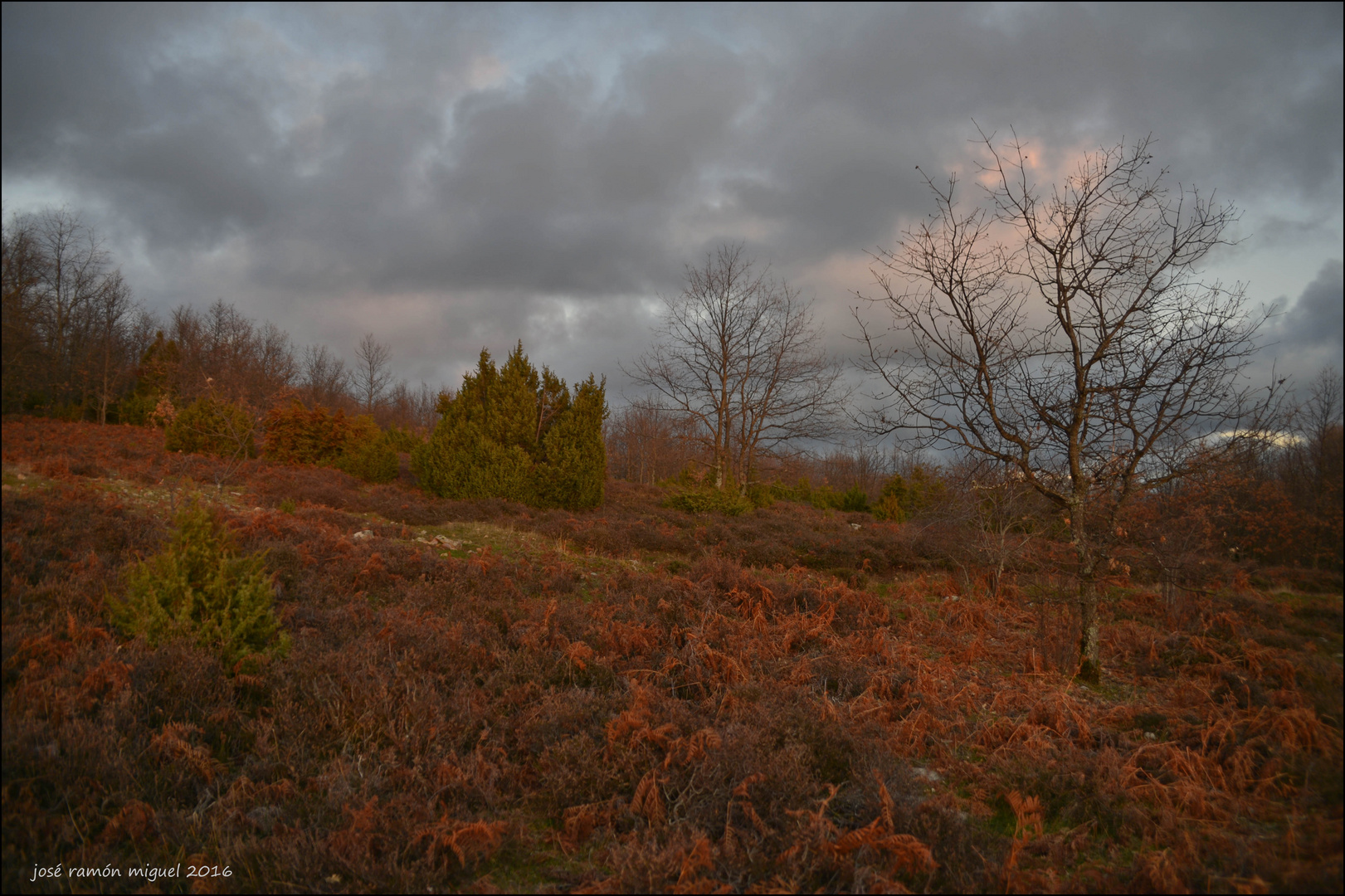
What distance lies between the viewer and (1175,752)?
3531mm

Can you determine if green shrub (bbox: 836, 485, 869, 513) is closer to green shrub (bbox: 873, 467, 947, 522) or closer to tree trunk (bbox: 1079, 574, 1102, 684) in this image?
green shrub (bbox: 873, 467, 947, 522)

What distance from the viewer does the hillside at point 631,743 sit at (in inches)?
105

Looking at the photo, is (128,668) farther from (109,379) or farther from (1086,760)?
(1086,760)

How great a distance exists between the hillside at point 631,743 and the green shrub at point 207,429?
27.9ft

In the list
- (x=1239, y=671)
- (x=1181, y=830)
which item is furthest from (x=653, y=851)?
(x=1239, y=671)

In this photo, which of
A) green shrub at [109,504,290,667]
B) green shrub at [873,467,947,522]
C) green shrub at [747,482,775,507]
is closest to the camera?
green shrub at [109,504,290,667]

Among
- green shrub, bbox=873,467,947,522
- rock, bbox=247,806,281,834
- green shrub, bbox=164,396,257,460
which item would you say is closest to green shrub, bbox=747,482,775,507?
green shrub, bbox=873,467,947,522

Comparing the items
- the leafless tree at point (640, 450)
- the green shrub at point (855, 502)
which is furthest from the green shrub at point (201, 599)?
the leafless tree at point (640, 450)

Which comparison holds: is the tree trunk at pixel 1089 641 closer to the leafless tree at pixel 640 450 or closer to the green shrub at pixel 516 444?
the green shrub at pixel 516 444

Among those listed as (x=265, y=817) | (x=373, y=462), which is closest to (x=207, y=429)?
(x=373, y=462)

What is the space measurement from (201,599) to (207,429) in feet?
44.5

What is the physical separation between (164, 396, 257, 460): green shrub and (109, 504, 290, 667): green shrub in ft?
36.5

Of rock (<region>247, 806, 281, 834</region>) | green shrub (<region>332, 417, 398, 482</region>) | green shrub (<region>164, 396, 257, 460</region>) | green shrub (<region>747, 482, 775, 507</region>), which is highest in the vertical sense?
green shrub (<region>164, 396, 257, 460</region>)

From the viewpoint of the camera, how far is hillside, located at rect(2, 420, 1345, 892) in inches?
105
